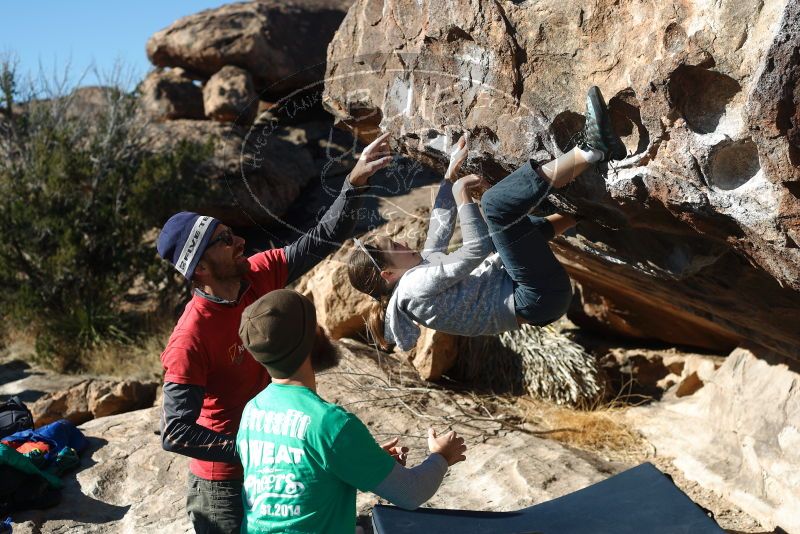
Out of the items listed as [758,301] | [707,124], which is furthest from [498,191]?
[758,301]

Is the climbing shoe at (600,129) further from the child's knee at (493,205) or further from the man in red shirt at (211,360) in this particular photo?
the man in red shirt at (211,360)

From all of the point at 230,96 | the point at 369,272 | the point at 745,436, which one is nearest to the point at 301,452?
the point at 369,272

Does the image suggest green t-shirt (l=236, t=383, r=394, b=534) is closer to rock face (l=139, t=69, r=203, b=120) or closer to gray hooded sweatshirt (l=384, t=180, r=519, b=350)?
gray hooded sweatshirt (l=384, t=180, r=519, b=350)

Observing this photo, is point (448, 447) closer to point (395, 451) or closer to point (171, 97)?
point (395, 451)

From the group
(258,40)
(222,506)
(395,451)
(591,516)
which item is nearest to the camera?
(395,451)

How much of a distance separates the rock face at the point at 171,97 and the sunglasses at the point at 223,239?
8879 millimetres

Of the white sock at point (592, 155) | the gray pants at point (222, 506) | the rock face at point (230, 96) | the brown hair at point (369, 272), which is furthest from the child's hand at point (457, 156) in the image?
the rock face at point (230, 96)

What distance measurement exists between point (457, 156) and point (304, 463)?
1.66 metres

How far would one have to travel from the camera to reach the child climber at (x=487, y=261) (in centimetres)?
304

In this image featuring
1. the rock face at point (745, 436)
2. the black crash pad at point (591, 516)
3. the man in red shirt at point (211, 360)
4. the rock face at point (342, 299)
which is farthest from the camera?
the rock face at point (342, 299)

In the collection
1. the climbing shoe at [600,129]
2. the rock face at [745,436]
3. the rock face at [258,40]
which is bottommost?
the rock face at [745,436]

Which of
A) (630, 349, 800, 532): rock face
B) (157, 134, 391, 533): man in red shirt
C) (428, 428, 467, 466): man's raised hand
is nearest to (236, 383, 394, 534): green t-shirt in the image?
(428, 428, 467, 466): man's raised hand

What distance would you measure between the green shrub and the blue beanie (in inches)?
215

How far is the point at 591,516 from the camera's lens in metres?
3.45
